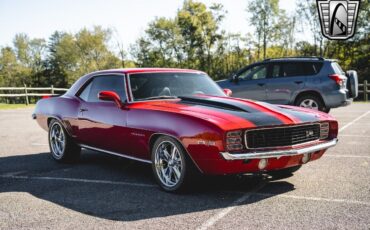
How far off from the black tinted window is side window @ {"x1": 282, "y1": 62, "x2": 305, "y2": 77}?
23.4ft

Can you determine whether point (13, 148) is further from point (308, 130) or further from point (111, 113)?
point (308, 130)

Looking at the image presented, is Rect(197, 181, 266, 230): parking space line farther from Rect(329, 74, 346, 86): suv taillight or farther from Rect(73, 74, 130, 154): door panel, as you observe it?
Rect(329, 74, 346, 86): suv taillight

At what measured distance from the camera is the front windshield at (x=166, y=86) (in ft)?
18.4

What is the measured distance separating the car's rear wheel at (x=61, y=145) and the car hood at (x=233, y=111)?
1902 millimetres

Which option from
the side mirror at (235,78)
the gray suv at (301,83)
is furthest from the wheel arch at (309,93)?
the side mirror at (235,78)

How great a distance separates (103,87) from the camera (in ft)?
20.4

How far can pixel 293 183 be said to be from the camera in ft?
16.7

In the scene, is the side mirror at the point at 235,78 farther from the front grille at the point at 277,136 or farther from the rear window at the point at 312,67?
the front grille at the point at 277,136

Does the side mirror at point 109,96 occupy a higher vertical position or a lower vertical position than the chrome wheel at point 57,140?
higher

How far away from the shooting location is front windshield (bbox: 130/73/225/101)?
18.4 ft

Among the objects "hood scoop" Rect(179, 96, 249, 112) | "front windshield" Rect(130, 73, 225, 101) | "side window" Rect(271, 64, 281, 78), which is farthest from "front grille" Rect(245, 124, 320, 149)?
"side window" Rect(271, 64, 281, 78)

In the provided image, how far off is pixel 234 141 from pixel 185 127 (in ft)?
1.72

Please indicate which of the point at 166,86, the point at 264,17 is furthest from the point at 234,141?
the point at 264,17

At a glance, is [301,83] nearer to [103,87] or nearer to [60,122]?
[103,87]
